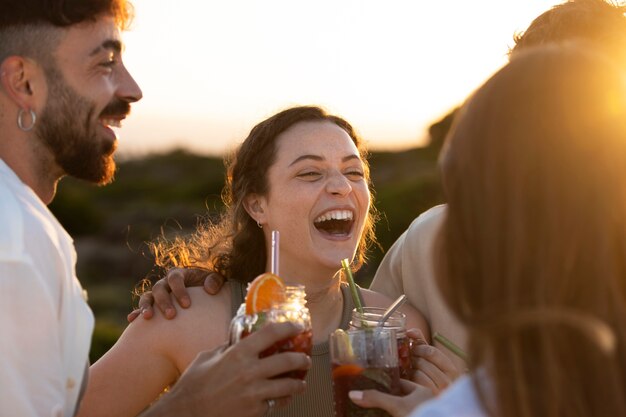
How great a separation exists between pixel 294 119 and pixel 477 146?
2777mm

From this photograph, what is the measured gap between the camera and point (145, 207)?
2756cm

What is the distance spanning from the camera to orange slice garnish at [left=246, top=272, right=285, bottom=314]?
2939mm

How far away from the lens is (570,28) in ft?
14.4

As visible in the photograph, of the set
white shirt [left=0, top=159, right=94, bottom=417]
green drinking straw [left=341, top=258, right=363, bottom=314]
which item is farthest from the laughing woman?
white shirt [left=0, top=159, right=94, bottom=417]

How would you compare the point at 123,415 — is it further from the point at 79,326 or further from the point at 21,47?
the point at 21,47

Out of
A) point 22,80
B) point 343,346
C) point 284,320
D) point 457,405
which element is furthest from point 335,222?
point 457,405

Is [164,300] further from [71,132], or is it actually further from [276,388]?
[276,388]

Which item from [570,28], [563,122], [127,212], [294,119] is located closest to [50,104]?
[294,119]

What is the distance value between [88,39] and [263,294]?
1.19 m

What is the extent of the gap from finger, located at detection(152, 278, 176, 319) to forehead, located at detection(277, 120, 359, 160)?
86 centimetres

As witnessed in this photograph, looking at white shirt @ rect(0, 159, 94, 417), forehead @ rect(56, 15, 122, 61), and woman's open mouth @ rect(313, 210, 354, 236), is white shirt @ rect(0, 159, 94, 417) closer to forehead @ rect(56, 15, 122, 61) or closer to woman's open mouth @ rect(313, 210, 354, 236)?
forehead @ rect(56, 15, 122, 61)

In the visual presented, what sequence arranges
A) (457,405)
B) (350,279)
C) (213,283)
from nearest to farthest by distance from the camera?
(457,405) < (350,279) < (213,283)

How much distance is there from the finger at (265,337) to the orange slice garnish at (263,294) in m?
0.11

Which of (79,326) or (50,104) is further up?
(50,104)
